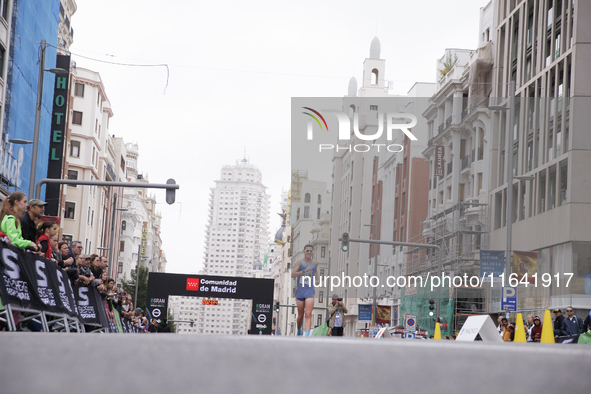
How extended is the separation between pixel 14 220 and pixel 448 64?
4946cm

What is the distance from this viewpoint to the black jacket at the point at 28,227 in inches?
436

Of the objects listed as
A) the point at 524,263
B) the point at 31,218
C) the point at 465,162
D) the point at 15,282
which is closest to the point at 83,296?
the point at 31,218

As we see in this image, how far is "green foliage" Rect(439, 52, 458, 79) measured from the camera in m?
54.6

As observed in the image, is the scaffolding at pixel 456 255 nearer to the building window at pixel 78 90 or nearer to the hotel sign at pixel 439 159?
the hotel sign at pixel 439 159

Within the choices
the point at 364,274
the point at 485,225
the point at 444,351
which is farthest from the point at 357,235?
the point at 444,351

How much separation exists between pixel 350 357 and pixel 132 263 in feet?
370

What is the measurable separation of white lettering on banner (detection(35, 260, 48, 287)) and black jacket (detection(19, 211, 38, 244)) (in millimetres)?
703

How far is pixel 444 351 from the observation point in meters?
4.03

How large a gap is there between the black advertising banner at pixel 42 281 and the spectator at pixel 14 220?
159 mm

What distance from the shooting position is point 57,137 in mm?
45281

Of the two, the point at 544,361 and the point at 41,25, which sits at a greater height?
the point at 41,25

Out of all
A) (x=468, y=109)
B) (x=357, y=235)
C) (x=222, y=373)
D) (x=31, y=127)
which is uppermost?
(x=468, y=109)

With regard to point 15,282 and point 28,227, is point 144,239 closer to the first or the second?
point 28,227

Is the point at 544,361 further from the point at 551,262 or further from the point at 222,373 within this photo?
the point at 551,262
